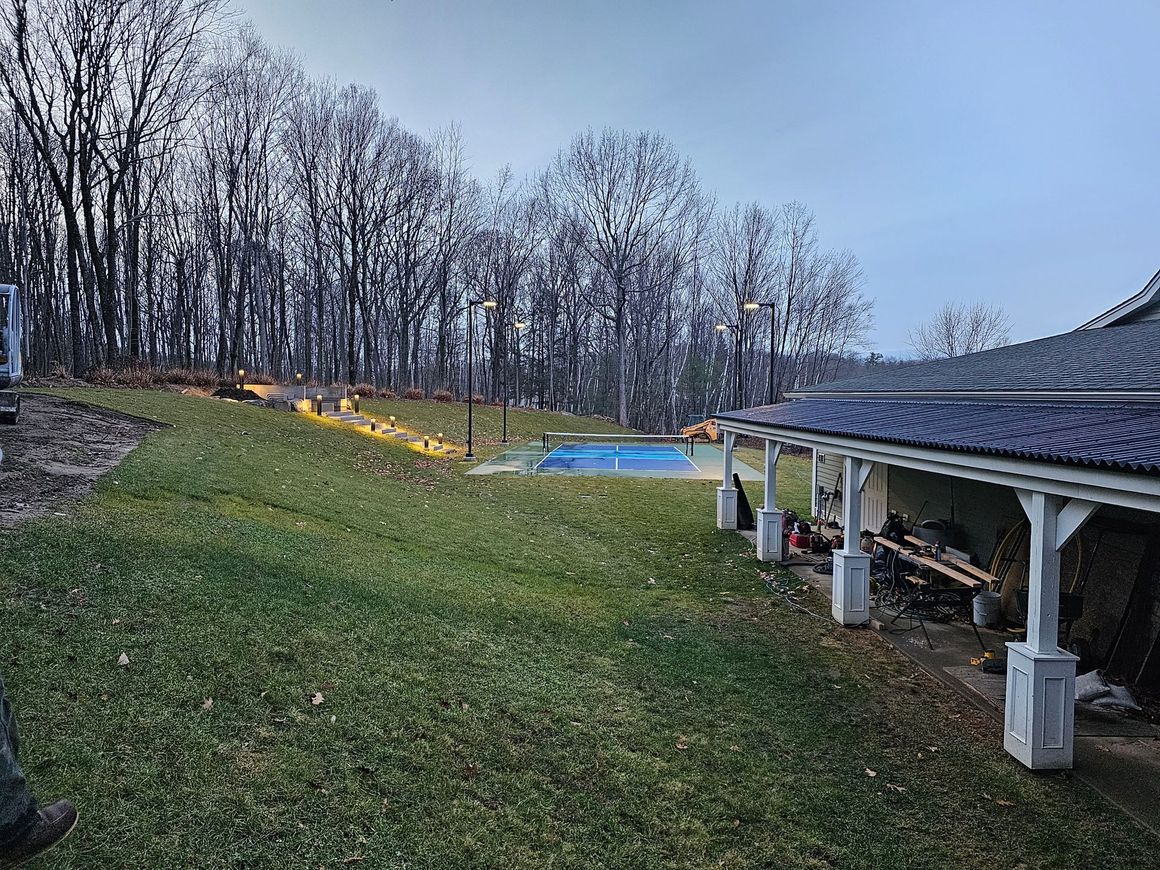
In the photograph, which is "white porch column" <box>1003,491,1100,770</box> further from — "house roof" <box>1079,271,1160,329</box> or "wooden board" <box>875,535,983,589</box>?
"house roof" <box>1079,271,1160,329</box>

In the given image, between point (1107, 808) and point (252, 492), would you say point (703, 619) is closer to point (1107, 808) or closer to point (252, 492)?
point (1107, 808)

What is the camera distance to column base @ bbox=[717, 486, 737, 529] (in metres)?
13.5

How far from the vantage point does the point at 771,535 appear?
11.2 m

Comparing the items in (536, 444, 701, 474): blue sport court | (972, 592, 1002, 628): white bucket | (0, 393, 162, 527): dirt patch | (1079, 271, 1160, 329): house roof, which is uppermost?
(1079, 271, 1160, 329): house roof

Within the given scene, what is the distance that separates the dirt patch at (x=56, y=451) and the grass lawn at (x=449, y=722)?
20.9 inches

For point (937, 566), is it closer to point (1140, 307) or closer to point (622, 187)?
point (1140, 307)

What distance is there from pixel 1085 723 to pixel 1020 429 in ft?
8.95

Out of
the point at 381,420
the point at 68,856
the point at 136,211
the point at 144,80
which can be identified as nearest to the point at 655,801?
the point at 68,856

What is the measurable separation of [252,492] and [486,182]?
41.5 meters

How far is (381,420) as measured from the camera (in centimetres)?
2617

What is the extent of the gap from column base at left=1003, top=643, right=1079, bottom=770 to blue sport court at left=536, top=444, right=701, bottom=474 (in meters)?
16.5

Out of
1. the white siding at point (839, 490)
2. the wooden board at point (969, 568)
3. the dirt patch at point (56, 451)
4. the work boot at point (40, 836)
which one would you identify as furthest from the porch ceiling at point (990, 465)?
the dirt patch at point (56, 451)

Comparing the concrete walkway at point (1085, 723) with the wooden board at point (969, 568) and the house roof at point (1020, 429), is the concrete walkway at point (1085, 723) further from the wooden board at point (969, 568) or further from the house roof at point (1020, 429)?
the house roof at point (1020, 429)

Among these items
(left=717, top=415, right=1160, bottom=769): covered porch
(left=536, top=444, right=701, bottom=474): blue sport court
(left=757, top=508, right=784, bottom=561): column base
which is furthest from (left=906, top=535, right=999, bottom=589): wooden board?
(left=536, top=444, right=701, bottom=474): blue sport court
